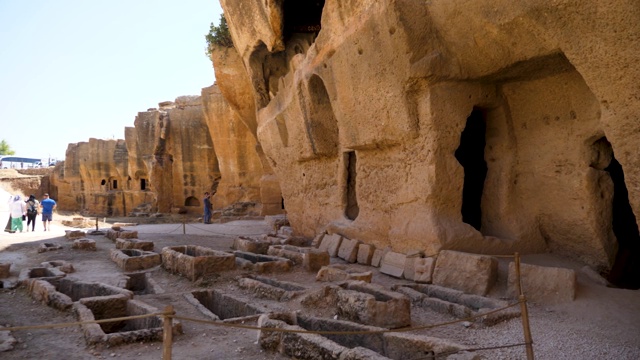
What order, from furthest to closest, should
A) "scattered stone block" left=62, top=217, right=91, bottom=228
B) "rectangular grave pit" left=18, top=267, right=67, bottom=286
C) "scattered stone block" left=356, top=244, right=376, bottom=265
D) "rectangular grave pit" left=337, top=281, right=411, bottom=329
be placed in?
"scattered stone block" left=62, top=217, right=91, bottom=228, "scattered stone block" left=356, top=244, right=376, bottom=265, "rectangular grave pit" left=18, top=267, right=67, bottom=286, "rectangular grave pit" left=337, top=281, right=411, bottom=329

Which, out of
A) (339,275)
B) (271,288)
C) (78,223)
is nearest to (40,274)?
(271,288)

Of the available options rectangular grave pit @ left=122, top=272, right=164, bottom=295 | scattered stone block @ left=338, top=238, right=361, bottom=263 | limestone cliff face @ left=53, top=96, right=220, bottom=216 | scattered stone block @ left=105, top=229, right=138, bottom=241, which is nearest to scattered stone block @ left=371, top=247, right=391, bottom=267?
scattered stone block @ left=338, top=238, right=361, bottom=263

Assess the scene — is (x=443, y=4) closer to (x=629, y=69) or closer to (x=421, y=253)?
(x=629, y=69)

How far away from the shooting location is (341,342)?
14.4ft

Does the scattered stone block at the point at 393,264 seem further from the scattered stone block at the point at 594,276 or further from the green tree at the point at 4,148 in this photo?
the green tree at the point at 4,148

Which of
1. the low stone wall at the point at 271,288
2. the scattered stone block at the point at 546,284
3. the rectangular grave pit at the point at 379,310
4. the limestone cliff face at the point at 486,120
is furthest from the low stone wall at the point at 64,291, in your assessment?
the scattered stone block at the point at 546,284

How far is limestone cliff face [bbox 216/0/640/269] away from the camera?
494cm

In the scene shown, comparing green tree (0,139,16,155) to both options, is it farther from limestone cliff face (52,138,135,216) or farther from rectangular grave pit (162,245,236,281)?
rectangular grave pit (162,245,236,281)

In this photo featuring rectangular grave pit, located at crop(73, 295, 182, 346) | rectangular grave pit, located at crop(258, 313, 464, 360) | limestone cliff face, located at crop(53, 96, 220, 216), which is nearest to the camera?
rectangular grave pit, located at crop(258, 313, 464, 360)

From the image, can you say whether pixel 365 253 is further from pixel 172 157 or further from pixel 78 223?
pixel 172 157

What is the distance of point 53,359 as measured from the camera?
413 cm

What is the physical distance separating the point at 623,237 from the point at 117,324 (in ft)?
22.8

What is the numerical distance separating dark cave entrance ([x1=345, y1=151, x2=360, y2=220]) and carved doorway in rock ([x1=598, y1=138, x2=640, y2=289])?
476cm

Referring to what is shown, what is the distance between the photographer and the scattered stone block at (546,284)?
5.32 m
